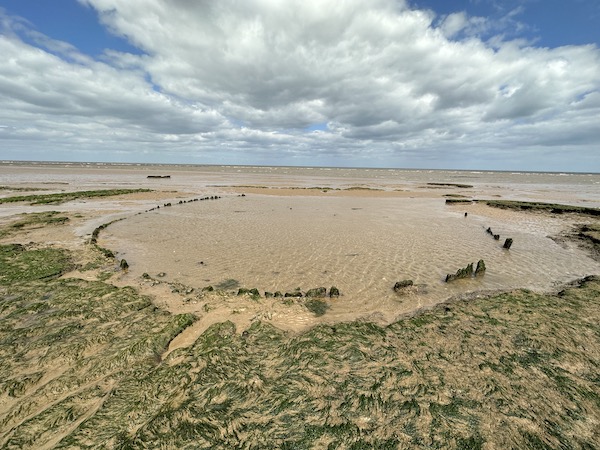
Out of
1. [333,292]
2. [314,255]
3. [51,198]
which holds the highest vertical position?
[51,198]

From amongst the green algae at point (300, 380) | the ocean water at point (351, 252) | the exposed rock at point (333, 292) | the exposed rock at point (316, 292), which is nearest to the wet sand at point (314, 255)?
the ocean water at point (351, 252)

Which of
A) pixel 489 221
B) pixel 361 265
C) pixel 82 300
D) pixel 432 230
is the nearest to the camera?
pixel 82 300

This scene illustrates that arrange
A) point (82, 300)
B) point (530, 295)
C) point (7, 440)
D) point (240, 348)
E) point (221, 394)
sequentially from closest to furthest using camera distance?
point (7, 440) < point (221, 394) < point (240, 348) < point (82, 300) < point (530, 295)

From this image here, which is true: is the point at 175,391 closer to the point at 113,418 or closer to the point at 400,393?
the point at 113,418

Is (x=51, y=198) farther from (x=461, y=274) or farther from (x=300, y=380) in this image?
(x=461, y=274)

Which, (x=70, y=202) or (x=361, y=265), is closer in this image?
(x=361, y=265)

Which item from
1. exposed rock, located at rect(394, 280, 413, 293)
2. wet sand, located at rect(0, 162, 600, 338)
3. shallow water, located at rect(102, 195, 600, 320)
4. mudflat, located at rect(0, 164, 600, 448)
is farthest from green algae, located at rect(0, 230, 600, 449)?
shallow water, located at rect(102, 195, 600, 320)

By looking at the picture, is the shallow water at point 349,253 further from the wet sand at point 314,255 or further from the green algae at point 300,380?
the green algae at point 300,380

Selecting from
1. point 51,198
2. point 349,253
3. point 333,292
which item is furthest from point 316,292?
point 51,198

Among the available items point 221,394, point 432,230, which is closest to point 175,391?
point 221,394
